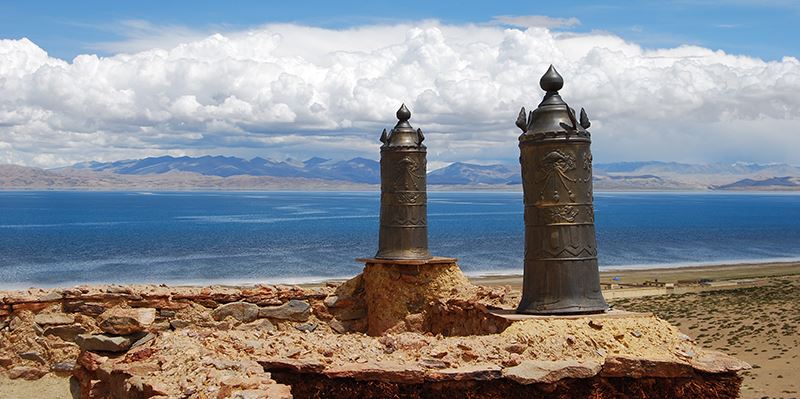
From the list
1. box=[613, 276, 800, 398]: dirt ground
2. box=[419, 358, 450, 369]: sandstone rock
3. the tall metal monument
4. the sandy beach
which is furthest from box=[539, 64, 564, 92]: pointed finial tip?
box=[613, 276, 800, 398]: dirt ground

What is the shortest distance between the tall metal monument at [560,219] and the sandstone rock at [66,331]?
601 centimetres

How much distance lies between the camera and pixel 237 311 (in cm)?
1307

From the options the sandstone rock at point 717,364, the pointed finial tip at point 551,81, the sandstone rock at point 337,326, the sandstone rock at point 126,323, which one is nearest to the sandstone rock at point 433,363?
the sandstone rock at point 717,364

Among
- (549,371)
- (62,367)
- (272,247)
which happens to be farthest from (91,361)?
(272,247)

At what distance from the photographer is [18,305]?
479 inches

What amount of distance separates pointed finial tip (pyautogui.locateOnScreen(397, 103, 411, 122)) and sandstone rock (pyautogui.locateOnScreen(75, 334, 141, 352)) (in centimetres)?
521

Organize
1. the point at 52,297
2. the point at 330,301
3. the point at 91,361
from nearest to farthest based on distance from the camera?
the point at 91,361 < the point at 52,297 < the point at 330,301

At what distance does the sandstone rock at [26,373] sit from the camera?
470 inches

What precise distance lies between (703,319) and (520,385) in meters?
23.6

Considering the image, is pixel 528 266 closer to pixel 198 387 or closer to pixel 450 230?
pixel 198 387

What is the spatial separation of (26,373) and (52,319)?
28.9 inches

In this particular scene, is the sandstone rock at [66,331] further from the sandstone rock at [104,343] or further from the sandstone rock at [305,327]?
the sandstone rock at [305,327]

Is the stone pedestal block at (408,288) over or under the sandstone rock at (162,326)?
over

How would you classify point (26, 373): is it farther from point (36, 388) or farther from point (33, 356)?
point (36, 388)
